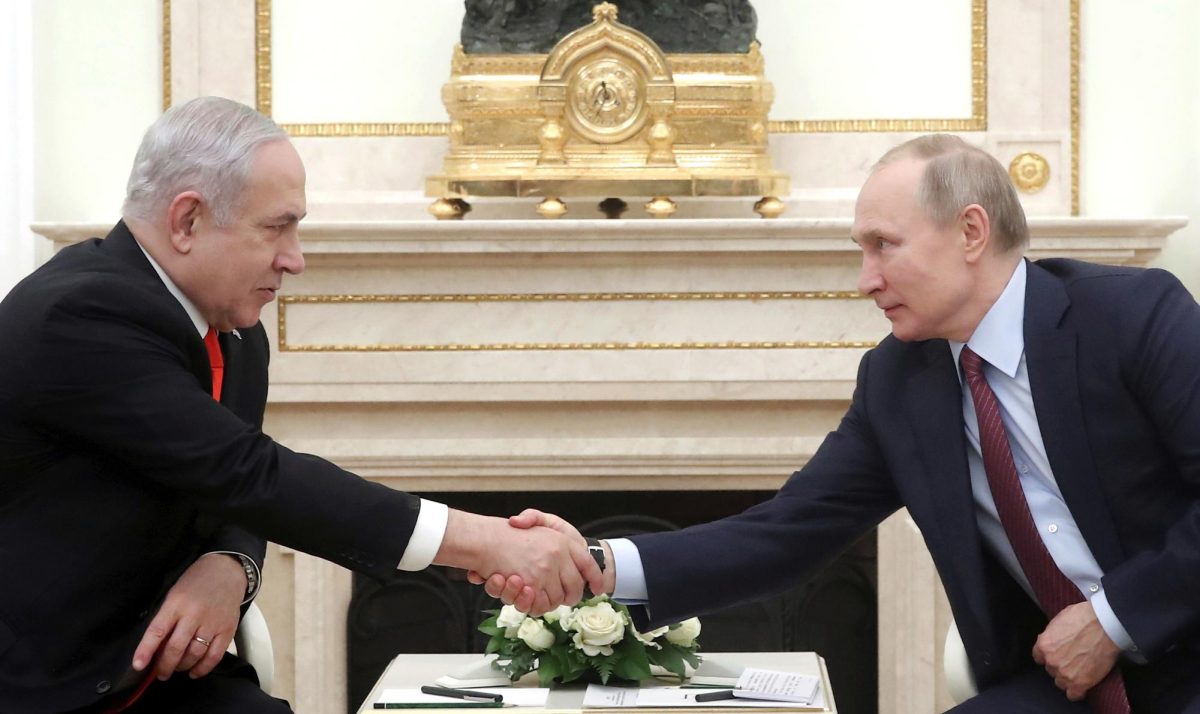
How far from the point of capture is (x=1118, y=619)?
2.31 metres

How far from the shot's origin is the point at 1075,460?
240cm

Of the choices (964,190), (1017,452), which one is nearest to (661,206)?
(964,190)

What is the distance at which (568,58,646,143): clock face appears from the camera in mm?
4367

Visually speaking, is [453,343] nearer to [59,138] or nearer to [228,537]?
[59,138]

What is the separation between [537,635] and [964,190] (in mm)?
1314

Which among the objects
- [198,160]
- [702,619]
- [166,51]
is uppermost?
[166,51]

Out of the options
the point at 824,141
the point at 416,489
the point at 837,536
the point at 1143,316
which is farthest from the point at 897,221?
the point at 416,489

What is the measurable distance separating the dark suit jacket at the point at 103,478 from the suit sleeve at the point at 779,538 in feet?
1.99

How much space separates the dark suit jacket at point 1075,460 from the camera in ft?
7.56

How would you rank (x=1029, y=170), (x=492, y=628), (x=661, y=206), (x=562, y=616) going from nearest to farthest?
(x=562, y=616) < (x=492, y=628) < (x=661, y=206) < (x=1029, y=170)

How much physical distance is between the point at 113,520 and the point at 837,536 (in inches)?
47.8

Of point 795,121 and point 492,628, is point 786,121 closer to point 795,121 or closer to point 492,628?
point 795,121

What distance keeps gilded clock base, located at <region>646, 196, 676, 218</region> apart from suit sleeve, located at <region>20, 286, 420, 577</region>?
215cm

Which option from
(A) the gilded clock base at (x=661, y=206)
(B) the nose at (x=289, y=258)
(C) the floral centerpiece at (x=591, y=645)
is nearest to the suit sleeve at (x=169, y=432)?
(B) the nose at (x=289, y=258)
